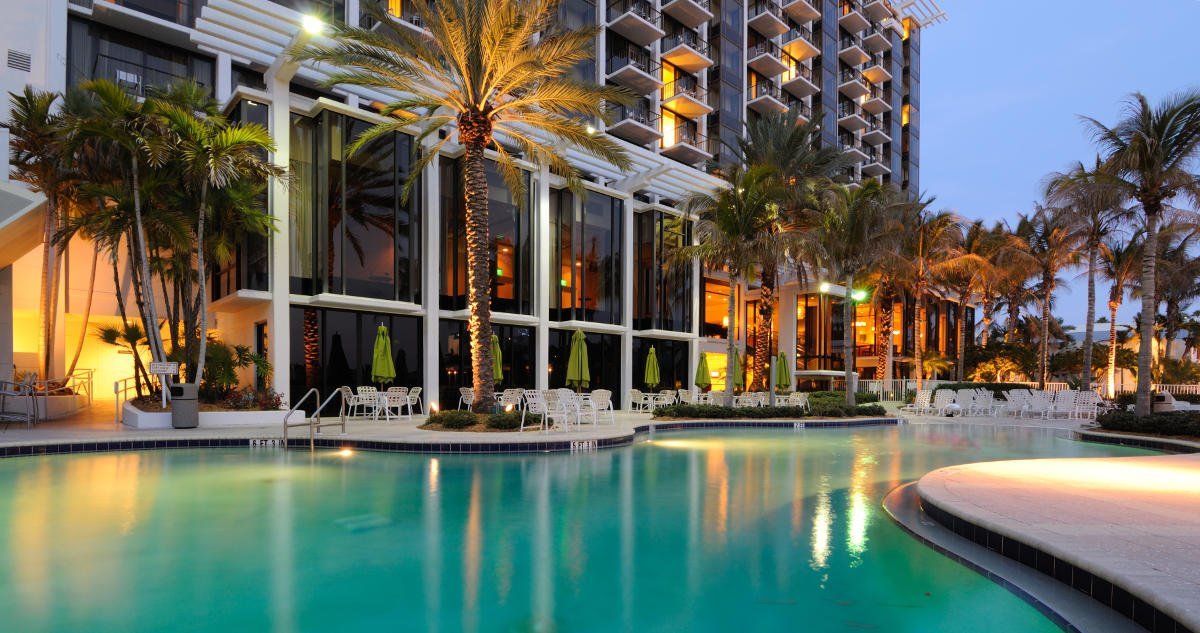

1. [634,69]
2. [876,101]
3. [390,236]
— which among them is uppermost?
[876,101]

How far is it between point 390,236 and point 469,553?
13593 millimetres

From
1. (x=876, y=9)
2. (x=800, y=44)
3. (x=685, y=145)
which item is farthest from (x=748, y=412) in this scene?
(x=876, y=9)

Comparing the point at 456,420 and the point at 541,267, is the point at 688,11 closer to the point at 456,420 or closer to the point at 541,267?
the point at 541,267

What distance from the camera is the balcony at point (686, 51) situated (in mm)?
32656

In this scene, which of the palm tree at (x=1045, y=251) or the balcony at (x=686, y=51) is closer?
the palm tree at (x=1045, y=251)

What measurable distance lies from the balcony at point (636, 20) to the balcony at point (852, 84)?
1691 cm

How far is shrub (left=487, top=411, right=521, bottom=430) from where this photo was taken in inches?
543

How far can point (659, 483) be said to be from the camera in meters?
8.95

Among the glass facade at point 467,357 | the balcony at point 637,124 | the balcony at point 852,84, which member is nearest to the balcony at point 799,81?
the balcony at point 852,84

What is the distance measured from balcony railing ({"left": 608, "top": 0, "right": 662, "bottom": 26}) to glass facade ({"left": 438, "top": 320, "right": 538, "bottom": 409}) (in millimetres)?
16831

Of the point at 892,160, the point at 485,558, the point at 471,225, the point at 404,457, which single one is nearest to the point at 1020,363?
the point at 892,160

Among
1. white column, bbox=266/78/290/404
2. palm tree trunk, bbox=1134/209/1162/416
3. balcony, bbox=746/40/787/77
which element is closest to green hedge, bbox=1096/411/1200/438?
palm tree trunk, bbox=1134/209/1162/416

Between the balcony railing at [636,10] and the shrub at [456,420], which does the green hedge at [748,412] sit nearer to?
the shrub at [456,420]

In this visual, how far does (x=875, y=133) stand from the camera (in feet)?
151
